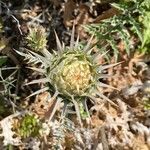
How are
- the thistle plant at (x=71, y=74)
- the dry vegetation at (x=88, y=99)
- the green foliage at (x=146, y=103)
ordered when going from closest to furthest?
the thistle plant at (x=71, y=74)
the dry vegetation at (x=88, y=99)
the green foliage at (x=146, y=103)

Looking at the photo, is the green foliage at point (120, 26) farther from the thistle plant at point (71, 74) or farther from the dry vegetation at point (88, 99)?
the thistle plant at point (71, 74)

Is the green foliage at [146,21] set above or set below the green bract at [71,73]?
below

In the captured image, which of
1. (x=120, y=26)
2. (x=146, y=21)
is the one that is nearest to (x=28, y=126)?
(x=120, y=26)

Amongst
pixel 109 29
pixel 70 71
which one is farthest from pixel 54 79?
pixel 109 29

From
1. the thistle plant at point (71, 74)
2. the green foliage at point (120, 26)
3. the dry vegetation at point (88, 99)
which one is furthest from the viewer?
the dry vegetation at point (88, 99)

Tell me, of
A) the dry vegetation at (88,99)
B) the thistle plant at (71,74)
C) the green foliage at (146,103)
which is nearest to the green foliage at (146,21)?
the dry vegetation at (88,99)

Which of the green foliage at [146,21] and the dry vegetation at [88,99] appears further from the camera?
the dry vegetation at [88,99]

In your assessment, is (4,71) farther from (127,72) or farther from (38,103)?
(127,72)

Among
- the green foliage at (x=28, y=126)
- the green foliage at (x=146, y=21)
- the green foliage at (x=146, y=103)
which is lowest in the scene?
the green foliage at (x=146, y=103)

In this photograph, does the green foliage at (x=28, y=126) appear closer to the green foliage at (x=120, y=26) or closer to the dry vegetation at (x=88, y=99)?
the dry vegetation at (x=88, y=99)
